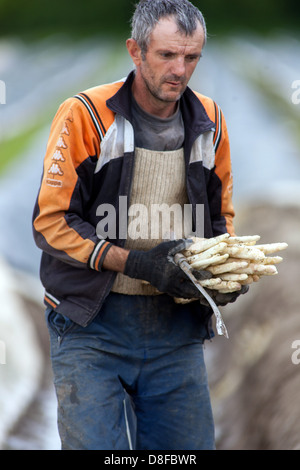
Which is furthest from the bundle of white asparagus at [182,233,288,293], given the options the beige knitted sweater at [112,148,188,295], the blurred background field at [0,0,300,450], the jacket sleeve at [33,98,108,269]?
the blurred background field at [0,0,300,450]

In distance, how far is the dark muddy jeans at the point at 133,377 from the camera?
128 inches

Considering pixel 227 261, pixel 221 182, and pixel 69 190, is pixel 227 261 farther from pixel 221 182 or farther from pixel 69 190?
pixel 69 190

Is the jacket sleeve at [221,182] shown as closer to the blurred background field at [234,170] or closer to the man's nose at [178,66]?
the man's nose at [178,66]

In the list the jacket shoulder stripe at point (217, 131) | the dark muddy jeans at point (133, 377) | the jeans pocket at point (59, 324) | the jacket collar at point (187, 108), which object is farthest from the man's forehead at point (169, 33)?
the jeans pocket at point (59, 324)

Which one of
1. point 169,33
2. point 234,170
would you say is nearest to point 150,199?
point 169,33

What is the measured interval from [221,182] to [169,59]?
62 cm

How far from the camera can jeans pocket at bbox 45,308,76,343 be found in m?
3.35

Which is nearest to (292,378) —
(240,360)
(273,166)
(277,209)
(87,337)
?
(240,360)

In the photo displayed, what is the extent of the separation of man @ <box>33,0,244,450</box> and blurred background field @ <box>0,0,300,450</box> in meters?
0.87

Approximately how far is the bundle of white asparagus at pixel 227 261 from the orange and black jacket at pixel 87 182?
1.02 ft

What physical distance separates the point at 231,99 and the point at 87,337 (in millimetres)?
11354

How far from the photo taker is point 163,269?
10.4ft

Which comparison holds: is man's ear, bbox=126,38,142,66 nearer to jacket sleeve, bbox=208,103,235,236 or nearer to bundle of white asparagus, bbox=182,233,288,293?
jacket sleeve, bbox=208,103,235,236

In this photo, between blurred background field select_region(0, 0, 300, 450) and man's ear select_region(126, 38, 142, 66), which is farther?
blurred background field select_region(0, 0, 300, 450)
